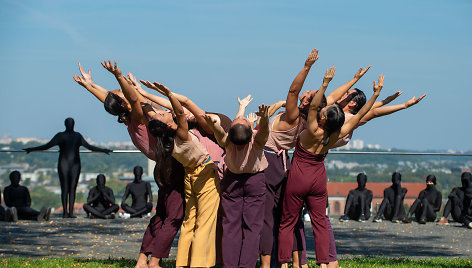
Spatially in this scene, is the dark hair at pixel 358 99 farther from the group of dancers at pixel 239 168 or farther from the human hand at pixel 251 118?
the human hand at pixel 251 118

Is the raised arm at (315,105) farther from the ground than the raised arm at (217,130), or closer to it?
farther from the ground

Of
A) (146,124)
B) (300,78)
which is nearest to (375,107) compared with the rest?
(300,78)

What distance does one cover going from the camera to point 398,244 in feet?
40.4

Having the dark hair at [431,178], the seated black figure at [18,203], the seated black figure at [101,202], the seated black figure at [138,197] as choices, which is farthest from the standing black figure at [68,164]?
Result: the dark hair at [431,178]

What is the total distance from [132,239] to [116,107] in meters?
4.24

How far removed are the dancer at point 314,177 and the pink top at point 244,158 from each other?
16.4 inches

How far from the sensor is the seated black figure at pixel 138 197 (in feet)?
52.9

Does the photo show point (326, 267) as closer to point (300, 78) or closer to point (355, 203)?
point (300, 78)

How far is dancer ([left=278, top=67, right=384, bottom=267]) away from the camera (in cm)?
797

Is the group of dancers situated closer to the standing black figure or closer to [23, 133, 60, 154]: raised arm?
the standing black figure

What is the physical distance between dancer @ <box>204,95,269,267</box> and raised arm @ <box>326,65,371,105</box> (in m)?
0.91

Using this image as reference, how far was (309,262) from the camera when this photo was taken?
9.42m

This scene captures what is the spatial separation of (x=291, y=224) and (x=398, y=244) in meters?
4.55

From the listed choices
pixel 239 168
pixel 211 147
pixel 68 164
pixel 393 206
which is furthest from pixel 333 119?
pixel 68 164
